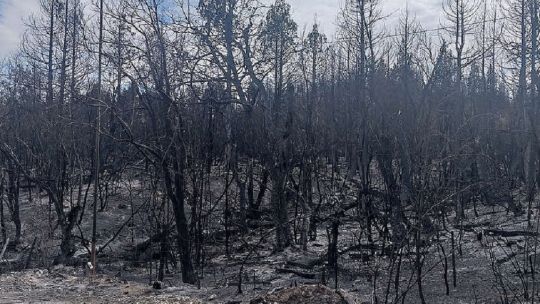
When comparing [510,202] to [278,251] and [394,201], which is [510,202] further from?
[278,251]

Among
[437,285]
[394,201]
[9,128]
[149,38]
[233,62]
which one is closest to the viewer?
[437,285]

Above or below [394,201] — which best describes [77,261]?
below

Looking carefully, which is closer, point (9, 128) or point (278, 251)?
point (278, 251)

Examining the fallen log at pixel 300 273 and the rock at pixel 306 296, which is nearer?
the rock at pixel 306 296

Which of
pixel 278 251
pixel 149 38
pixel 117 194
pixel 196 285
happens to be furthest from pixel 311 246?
pixel 117 194

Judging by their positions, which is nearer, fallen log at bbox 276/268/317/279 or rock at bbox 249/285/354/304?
rock at bbox 249/285/354/304

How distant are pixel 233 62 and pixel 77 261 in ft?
21.9

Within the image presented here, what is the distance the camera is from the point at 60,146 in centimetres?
1791

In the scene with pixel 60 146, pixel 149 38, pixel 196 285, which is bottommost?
pixel 196 285

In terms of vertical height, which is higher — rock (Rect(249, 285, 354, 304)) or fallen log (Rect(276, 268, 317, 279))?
rock (Rect(249, 285, 354, 304))

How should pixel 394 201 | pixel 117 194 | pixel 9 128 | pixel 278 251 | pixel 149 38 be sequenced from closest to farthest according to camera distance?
pixel 149 38
pixel 394 201
pixel 278 251
pixel 9 128
pixel 117 194

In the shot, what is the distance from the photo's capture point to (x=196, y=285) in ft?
40.6

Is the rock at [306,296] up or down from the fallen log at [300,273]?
up

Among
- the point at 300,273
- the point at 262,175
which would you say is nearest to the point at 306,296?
the point at 300,273
